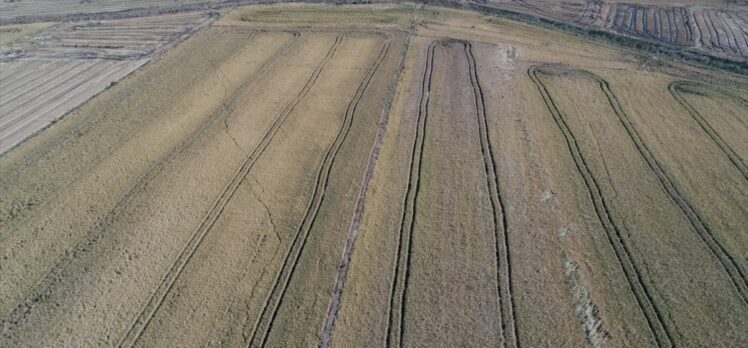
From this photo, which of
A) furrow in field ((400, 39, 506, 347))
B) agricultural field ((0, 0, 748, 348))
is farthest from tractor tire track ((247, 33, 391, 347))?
furrow in field ((400, 39, 506, 347))

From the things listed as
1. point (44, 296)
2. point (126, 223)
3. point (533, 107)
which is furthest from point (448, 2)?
point (44, 296)

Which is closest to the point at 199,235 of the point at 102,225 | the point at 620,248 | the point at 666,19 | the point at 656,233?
the point at 102,225

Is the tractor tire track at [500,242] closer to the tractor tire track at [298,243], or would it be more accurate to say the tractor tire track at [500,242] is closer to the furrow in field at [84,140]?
the tractor tire track at [298,243]

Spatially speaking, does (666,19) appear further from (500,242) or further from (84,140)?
(84,140)

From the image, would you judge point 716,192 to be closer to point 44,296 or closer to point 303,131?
point 303,131

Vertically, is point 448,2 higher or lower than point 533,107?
higher

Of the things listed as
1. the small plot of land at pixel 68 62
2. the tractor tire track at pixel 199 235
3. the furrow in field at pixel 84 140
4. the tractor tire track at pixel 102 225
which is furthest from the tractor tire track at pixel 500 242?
the small plot of land at pixel 68 62
